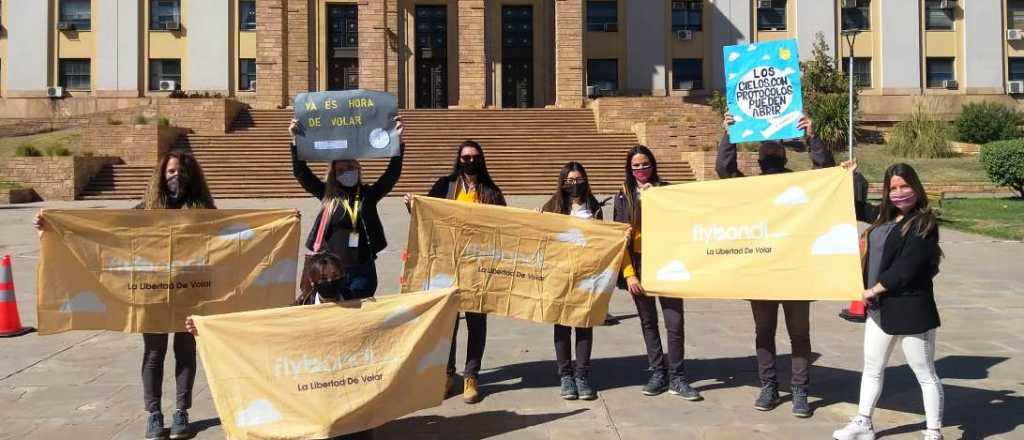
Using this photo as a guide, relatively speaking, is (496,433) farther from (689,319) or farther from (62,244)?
(689,319)

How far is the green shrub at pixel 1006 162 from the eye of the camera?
71.2ft

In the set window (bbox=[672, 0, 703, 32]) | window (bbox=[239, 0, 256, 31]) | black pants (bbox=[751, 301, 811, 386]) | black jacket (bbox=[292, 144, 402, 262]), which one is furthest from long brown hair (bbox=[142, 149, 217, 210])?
window (bbox=[672, 0, 703, 32])

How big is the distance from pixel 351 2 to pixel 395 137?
37900mm

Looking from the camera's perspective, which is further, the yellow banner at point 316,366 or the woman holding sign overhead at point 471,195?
the woman holding sign overhead at point 471,195

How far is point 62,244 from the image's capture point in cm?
530

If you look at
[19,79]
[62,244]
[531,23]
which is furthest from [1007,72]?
[19,79]

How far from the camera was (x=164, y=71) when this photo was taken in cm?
4222

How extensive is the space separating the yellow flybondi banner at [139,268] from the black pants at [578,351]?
233 centimetres

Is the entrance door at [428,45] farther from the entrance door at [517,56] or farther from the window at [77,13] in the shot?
the window at [77,13]

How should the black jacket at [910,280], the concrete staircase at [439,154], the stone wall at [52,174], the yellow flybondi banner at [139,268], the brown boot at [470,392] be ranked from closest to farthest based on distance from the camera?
the black jacket at [910,280]
the yellow flybondi banner at [139,268]
the brown boot at [470,392]
the stone wall at [52,174]
the concrete staircase at [439,154]

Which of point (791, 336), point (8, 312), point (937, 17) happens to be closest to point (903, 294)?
point (791, 336)

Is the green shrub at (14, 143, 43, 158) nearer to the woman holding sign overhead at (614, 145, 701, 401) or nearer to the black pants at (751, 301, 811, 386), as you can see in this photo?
the woman holding sign overhead at (614, 145, 701, 401)

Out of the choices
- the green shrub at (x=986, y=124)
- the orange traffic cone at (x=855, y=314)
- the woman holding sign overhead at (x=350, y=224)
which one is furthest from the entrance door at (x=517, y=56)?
the woman holding sign overhead at (x=350, y=224)

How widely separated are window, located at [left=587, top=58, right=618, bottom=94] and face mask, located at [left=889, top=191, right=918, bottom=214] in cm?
3851
